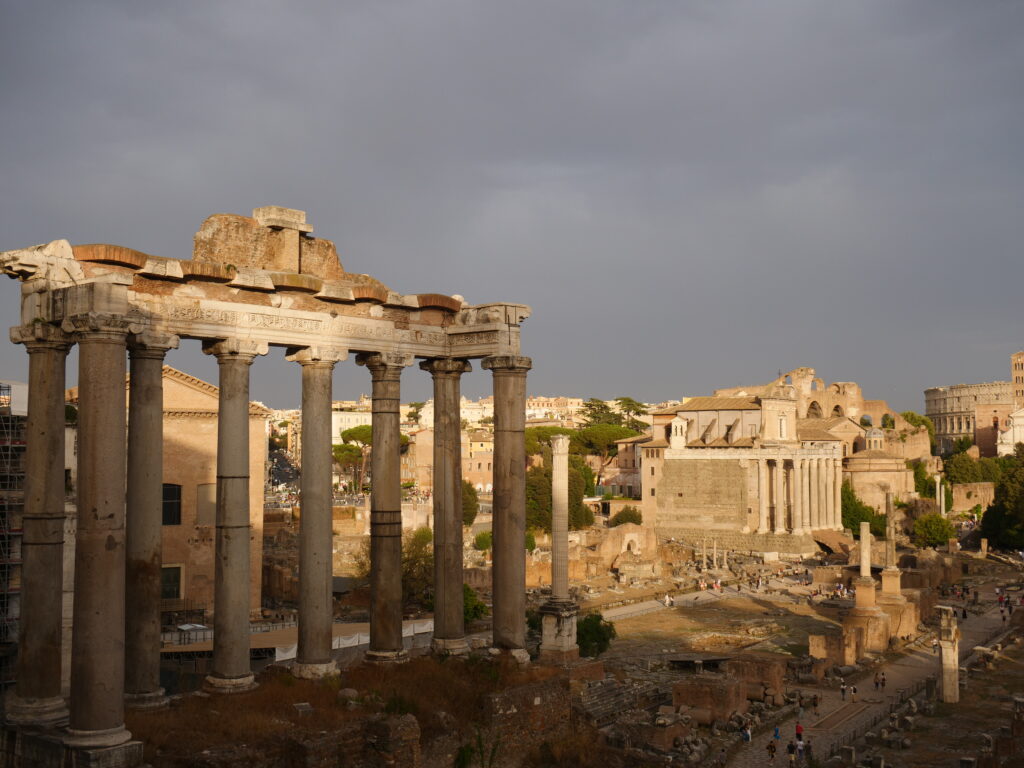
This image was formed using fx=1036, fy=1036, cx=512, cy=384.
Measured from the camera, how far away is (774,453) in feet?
233

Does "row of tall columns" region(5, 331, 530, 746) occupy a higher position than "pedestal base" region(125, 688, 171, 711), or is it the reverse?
"row of tall columns" region(5, 331, 530, 746)

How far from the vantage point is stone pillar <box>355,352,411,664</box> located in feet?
50.3

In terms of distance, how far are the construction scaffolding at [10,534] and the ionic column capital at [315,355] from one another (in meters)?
11.4

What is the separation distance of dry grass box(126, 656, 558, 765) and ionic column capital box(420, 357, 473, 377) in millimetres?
4389

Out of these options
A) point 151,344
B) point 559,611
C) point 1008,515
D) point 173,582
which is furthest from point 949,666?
point 1008,515

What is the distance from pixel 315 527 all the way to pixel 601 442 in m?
89.7

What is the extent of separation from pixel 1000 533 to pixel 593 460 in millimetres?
44717

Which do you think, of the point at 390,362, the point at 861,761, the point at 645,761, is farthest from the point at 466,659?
the point at 861,761

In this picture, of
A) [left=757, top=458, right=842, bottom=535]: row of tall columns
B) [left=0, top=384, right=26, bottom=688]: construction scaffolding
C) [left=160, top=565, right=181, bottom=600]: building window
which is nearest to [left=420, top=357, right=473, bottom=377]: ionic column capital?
[left=0, top=384, right=26, bottom=688]: construction scaffolding

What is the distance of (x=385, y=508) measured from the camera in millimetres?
15438

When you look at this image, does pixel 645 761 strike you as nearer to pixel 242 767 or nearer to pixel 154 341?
pixel 242 767

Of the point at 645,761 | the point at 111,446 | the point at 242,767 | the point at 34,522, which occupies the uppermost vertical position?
the point at 111,446

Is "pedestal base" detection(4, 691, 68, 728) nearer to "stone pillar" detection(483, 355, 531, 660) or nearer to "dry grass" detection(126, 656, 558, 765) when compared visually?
"dry grass" detection(126, 656, 558, 765)

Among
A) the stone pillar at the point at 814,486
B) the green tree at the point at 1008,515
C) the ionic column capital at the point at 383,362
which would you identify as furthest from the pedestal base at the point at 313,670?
the stone pillar at the point at 814,486
